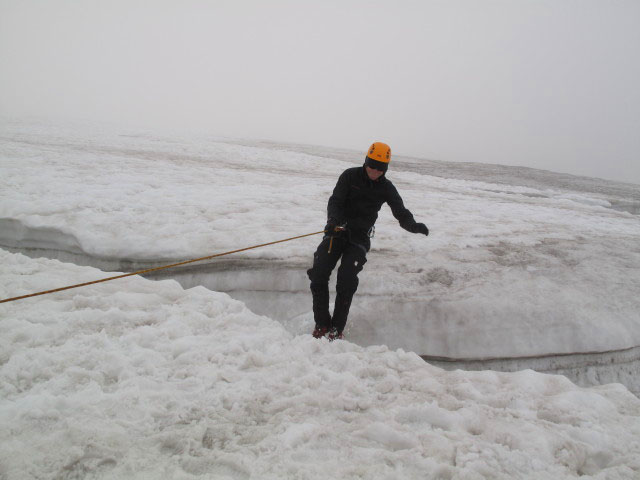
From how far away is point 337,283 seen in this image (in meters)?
3.59

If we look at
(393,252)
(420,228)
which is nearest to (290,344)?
(420,228)

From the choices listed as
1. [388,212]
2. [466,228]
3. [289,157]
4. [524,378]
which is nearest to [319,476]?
[524,378]

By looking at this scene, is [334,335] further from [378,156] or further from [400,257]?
[400,257]

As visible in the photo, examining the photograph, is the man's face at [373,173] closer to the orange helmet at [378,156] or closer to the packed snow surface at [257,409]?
the orange helmet at [378,156]

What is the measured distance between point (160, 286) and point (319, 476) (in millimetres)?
2983

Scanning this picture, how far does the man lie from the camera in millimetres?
3566

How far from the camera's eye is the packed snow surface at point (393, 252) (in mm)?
4082

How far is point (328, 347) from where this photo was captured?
10.7 ft

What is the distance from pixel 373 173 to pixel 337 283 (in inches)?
47.0

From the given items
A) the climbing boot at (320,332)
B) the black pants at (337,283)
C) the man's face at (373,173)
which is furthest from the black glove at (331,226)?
the climbing boot at (320,332)

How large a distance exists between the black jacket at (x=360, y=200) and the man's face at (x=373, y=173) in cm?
6

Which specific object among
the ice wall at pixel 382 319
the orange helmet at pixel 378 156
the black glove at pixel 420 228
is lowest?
the ice wall at pixel 382 319

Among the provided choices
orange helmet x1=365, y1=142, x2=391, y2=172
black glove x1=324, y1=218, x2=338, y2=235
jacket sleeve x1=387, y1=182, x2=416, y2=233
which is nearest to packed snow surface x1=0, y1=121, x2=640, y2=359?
jacket sleeve x1=387, y1=182, x2=416, y2=233

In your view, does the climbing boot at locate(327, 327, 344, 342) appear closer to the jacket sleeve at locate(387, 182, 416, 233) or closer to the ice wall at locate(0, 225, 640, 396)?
the ice wall at locate(0, 225, 640, 396)
